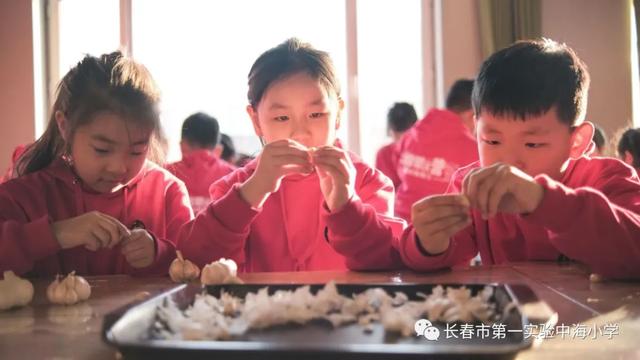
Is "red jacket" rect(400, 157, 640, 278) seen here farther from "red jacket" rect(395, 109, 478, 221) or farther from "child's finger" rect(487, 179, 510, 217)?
"red jacket" rect(395, 109, 478, 221)

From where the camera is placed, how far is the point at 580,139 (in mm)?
1177

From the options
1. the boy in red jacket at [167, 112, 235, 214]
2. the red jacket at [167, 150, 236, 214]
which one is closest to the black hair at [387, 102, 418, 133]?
the boy in red jacket at [167, 112, 235, 214]

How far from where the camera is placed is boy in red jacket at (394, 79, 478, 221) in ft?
9.23

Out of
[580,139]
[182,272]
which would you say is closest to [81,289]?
[182,272]

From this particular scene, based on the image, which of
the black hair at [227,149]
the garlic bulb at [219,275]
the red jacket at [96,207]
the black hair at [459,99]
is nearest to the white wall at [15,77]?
the black hair at [227,149]

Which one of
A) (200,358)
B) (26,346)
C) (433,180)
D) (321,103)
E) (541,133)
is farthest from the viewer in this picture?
(433,180)

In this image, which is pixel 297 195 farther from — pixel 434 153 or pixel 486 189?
pixel 434 153

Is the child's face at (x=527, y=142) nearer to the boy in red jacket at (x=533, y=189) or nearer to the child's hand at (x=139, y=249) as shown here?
the boy in red jacket at (x=533, y=189)

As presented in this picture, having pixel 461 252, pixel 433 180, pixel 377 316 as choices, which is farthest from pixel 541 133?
pixel 433 180

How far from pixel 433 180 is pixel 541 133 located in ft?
5.91

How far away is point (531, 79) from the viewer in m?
1.13

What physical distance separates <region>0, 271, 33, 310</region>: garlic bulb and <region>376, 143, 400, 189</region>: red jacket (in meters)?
2.78

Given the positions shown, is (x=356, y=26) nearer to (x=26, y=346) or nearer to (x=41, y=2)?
(x=41, y=2)

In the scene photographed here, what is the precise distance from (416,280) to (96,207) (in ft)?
2.54
